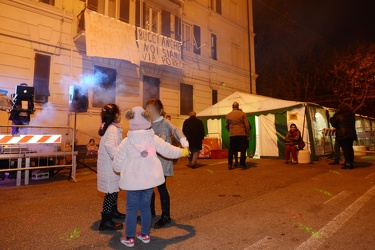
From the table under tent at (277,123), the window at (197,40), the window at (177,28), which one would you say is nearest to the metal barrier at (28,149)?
the table under tent at (277,123)

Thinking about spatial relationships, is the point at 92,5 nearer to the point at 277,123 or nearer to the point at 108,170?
the point at 277,123

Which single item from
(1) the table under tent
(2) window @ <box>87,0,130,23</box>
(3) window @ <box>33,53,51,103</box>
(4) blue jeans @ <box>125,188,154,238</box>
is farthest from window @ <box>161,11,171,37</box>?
(4) blue jeans @ <box>125,188,154,238</box>

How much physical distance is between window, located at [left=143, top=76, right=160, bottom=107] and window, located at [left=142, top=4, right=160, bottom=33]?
2.85 m

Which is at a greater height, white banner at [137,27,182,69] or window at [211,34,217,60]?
window at [211,34,217,60]

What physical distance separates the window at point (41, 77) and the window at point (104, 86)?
2.03 meters

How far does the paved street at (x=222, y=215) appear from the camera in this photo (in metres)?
2.82

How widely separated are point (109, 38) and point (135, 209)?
10.8 metres

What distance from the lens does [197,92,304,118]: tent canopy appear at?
10891 millimetres

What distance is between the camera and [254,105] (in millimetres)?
12070

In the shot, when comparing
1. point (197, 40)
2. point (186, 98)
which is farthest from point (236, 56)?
point (186, 98)

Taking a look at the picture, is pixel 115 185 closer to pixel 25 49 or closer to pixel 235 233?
pixel 235 233

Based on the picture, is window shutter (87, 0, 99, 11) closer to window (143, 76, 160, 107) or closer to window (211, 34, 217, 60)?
window (143, 76, 160, 107)

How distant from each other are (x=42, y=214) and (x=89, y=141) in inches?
313

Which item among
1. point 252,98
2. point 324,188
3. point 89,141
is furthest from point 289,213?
point 89,141
